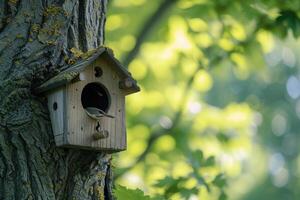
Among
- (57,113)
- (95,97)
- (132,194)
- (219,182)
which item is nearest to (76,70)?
(57,113)

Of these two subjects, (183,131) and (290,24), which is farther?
(183,131)

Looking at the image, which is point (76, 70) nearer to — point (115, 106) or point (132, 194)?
point (115, 106)

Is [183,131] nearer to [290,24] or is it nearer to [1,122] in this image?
[290,24]

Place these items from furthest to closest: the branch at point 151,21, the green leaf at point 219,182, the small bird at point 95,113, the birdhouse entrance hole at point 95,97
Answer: the branch at point 151,21, the green leaf at point 219,182, the birdhouse entrance hole at point 95,97, the small bird at point 95,113

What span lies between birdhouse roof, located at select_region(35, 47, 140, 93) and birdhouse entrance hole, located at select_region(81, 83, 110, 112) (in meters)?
0.11

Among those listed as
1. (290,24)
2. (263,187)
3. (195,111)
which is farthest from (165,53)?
(263,187)

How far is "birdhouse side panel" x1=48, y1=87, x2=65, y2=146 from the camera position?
2.59 meters

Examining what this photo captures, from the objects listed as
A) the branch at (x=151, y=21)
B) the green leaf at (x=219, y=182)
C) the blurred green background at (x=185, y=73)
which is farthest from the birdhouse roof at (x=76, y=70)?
the branch at (x=151, y=21)

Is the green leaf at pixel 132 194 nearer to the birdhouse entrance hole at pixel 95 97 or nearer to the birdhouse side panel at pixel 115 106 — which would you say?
the birdhouse side panel at pixel 115 106

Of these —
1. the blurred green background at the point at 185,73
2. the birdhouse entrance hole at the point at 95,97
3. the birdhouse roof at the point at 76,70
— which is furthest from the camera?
the blurred green background at the point at 185,73

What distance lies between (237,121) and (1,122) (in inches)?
176

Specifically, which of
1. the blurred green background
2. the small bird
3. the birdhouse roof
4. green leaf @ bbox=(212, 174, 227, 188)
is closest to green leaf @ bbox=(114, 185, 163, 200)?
the small bird

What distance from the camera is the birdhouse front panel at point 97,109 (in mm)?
2605

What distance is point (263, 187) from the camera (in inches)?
645
